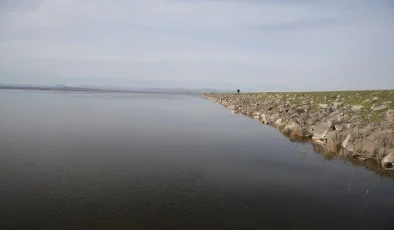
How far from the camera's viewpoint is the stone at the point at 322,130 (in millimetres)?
19812

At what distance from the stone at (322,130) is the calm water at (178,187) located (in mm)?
2094

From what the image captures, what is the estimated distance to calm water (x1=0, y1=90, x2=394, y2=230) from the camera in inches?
330

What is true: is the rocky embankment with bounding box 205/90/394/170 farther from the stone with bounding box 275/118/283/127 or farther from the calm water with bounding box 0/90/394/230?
the calm water with bounding box 0/90/394/230

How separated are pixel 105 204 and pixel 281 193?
224 inches

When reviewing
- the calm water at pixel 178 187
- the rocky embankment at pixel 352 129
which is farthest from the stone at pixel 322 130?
the calm water at pixel 178 187

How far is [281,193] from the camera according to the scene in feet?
35.1

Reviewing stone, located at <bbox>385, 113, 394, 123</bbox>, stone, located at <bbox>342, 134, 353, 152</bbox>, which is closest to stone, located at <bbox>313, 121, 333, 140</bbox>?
stone, located at <bbox>342, 134, 353, 152</bbox>

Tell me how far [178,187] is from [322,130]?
42.6 feet

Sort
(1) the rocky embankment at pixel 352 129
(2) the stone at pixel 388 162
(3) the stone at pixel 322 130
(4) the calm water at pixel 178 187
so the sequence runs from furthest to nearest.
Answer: (3) the stone at pixel 322 130, (1) the rocky embankment at pixel 352 129, (2) the stone at pixel 388 162, (4) the calm water at pixel 178 187

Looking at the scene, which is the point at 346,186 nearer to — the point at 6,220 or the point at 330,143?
the point at 330,143

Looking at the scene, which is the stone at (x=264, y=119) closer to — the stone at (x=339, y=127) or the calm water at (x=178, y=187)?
the stone at (x=339, y=127)

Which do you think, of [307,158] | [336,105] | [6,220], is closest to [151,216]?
[6,220]

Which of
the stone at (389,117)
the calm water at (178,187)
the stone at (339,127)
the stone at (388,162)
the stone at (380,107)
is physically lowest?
the calm water at (178,187)

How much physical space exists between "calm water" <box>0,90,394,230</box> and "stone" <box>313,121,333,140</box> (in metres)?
2.09
